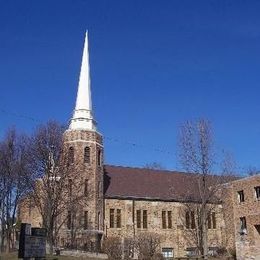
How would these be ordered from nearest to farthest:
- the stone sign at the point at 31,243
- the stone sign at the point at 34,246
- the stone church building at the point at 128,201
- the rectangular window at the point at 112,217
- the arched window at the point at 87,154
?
1. the stone sign at the point at 31,243
2. the stone sign at the point at 34,246
3. the stone church building at the point at 128,201
4. the arched window at the point at 87,154
5. the rectangular window at the point at 112,217

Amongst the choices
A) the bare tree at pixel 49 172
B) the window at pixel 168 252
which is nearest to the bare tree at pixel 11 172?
the bare tree at pixel 49 172

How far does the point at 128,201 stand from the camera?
6084 cm

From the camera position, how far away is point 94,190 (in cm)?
5681

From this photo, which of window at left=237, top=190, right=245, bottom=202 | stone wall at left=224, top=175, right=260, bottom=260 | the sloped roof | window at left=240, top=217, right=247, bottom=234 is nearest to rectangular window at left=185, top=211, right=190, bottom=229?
the sloped roof

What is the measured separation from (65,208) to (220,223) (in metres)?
23.7

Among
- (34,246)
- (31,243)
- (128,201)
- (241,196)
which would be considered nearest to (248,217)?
(241,196)

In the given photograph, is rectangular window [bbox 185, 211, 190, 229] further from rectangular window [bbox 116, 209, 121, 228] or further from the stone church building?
rectangular window [bbox 116, 209, 121, 228]

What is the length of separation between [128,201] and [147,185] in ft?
15.6

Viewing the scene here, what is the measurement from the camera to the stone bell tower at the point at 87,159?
55.5 meters

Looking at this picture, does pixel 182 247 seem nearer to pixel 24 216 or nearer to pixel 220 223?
pixel 220 223

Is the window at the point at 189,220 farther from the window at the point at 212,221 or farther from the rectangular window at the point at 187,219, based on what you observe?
the window at the point at 212,221

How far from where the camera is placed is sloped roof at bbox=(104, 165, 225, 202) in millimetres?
61406

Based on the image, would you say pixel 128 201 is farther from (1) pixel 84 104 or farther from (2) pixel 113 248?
(1) pixel 84 104

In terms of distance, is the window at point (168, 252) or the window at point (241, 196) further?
the window at point (168, 252)
